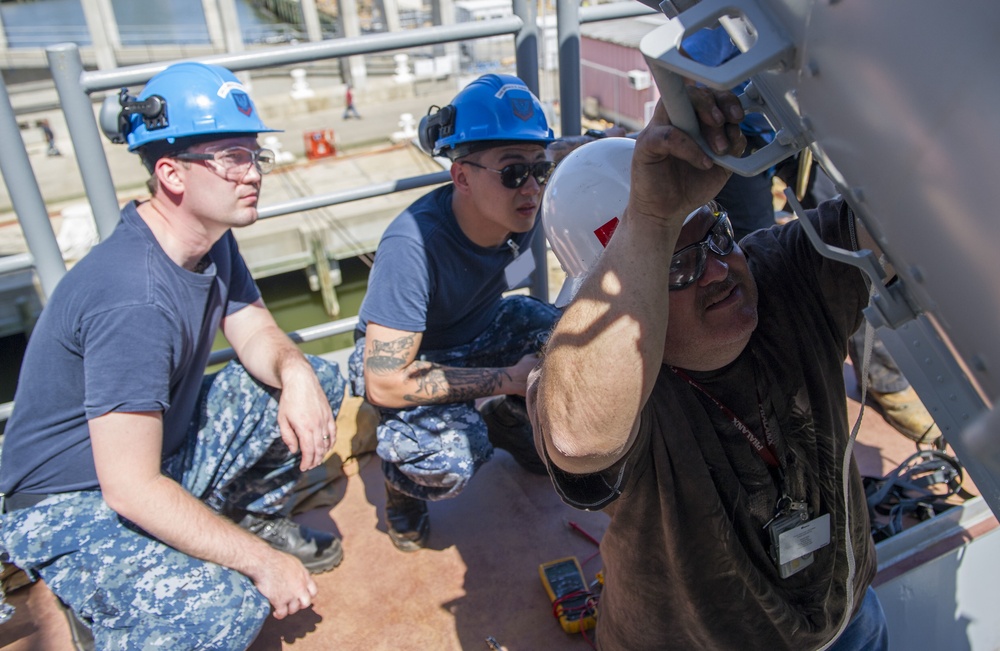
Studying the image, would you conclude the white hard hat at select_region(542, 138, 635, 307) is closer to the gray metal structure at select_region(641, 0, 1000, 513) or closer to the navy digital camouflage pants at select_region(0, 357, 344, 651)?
the gray metal structure at select_region(641, 0, 1000, 513)

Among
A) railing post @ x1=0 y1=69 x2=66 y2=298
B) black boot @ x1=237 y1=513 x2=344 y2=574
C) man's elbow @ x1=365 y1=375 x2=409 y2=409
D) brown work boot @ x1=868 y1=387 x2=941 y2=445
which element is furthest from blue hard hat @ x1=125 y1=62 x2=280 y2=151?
brown work boot @ x1=868 y1=387 x2=941 y2=445

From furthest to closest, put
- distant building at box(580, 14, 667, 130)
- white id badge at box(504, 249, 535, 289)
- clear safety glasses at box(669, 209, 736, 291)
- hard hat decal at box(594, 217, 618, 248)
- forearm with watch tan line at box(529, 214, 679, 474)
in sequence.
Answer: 1. distant building at box(580, 14, 667, 130)
2. white id badge at box(504, 249, 535, 289)
3. hard hat decal at box(594, 217, 618, 248)
4. clear safety glasses at box(669, 209, 736, 291)
5. forearm with watch tan line at box(529, 214, 679, 474)

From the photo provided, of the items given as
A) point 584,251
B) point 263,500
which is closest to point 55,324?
point 263,500

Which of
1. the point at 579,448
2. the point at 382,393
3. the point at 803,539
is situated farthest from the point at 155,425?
the point at 803,539

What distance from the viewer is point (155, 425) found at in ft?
6.39

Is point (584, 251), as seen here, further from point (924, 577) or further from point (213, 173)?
point (924, 577)

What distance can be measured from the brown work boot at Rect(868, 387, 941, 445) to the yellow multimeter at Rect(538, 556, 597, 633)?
1.36m

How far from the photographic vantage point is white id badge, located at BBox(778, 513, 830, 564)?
5.13 feet

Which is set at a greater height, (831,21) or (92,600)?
(831,21)

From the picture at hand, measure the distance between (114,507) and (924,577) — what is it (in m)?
2.08

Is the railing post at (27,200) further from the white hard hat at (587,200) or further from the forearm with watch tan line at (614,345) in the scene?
the forearm with watch tan line at (614,345)

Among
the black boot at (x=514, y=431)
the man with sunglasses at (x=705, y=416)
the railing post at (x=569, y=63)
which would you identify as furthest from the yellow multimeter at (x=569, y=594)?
the railing post at (x=569, y=63)

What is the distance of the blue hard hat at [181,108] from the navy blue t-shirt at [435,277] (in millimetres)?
541

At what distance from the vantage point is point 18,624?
7.32 feet
